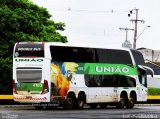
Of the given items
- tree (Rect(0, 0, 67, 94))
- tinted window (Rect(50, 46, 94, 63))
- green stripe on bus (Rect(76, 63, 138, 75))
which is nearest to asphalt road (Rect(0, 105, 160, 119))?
tinted window (Rect(50, 46, 94, 63))

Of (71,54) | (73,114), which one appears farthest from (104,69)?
(73,114)

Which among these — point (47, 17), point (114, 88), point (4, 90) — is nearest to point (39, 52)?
point (114, 88)

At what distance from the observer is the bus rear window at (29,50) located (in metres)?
35.0

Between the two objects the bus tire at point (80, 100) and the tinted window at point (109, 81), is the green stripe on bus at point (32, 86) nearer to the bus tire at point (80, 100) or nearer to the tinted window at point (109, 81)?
the bus tire at point (80, 100)

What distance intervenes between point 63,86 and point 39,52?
249cm

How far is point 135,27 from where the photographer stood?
86.0 metres

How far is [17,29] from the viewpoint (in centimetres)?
5012

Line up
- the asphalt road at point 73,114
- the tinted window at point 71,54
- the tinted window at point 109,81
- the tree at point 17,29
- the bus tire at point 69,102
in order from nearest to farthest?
the asphalt road at point 73,114 → the tinted window at point 71,54 → the bus tire at point 69,102 → the tinted window at point 109,81 → the tree at point 17,29

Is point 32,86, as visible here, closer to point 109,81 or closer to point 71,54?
point 71,54

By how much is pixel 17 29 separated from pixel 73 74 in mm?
14198

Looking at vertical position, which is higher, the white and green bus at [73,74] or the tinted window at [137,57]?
the tinted window at [137,57]

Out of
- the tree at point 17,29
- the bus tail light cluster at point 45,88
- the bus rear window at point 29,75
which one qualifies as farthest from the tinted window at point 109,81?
the tree at point 17,29

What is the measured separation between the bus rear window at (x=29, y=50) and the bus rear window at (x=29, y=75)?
2.65 ft

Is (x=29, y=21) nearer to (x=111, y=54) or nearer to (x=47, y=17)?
(x=47, y=17)
